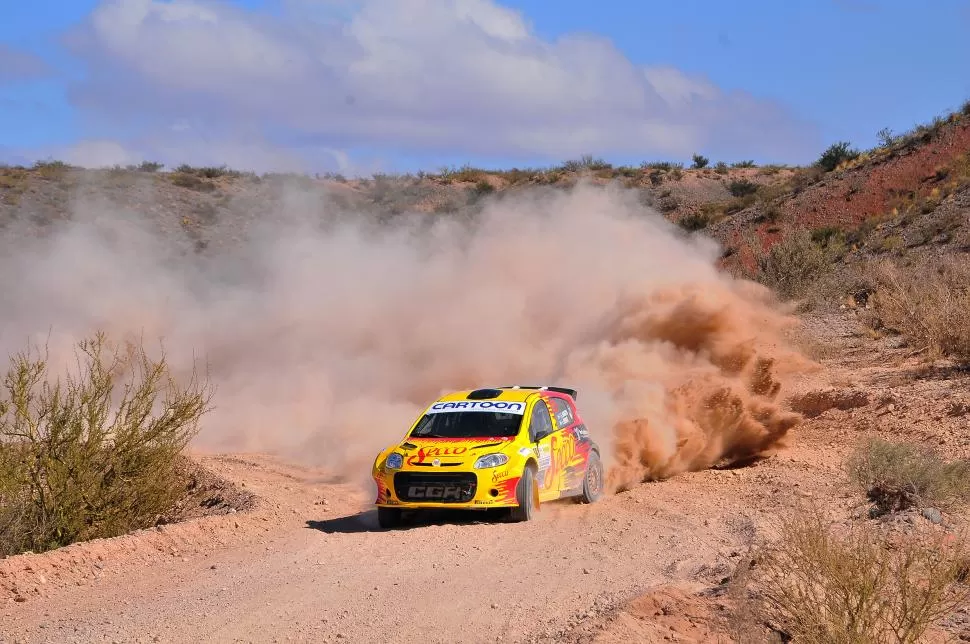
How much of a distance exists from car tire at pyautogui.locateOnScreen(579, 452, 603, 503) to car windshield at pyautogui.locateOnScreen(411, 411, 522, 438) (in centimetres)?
131

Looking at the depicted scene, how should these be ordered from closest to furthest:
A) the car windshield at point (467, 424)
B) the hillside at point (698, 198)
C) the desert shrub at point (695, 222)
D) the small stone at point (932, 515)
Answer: the small stone at point (932, 515)
the car windshield at point (467, 424)
the hillside at point (698, 198)
the desert shrub at point (695, 222)

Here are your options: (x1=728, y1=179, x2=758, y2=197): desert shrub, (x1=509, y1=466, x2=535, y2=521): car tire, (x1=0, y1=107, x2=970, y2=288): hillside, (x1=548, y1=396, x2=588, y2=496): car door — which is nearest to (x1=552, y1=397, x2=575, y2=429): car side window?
(x1=548, y1=396, x2=588, y2=496): car door

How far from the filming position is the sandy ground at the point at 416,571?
8.09 m

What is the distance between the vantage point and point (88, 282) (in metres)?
28.9

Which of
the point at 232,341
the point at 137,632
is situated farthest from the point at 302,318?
the point at 137,632

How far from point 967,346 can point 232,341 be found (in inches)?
645

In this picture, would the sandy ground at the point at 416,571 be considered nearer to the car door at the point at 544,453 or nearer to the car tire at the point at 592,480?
the car tire at the point at 592,480

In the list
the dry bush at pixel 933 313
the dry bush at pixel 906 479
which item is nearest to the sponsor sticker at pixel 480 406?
the dry bush at pixel 906 479

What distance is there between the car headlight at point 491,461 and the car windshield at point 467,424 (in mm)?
558

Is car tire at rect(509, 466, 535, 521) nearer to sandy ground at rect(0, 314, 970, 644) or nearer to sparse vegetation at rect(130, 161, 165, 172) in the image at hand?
sandy ground at rect(0, 314, 970, 644)

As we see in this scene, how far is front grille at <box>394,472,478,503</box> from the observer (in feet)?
39.3

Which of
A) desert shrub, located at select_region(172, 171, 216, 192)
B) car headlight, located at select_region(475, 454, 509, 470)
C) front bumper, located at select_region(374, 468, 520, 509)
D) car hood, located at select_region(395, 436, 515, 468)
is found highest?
desert shrub, located at select_region(172, 171, 216, 192)

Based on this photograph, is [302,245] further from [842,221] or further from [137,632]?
→ [842,221]

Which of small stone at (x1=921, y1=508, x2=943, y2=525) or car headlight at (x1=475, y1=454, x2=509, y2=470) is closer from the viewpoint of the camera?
small stone at (x1=921, y1=508, x2=943, y2=525)
